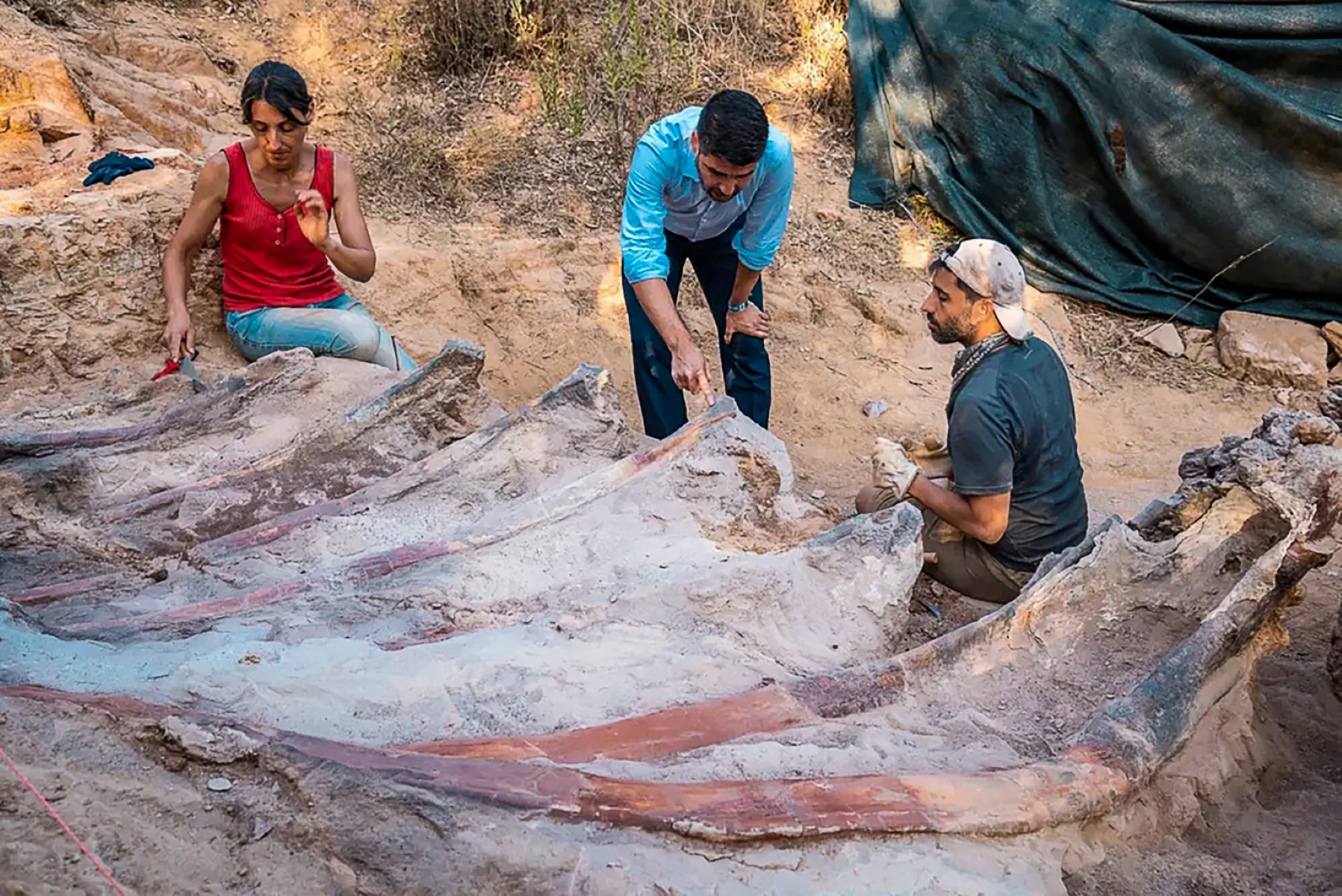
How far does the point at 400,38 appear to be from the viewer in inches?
251

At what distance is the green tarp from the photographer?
533cm

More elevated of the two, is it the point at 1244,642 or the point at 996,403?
the point at 996,403

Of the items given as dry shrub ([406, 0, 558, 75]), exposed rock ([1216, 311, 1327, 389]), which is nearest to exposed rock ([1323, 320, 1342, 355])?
exposed rock ([1216, 311, 1327, 389])

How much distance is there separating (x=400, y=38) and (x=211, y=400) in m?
4.05

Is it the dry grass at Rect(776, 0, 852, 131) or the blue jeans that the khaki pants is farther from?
the dry grass at Rect(776, 0, 852, 131)

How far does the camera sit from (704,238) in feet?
12.2

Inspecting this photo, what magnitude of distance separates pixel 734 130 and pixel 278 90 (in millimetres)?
1390

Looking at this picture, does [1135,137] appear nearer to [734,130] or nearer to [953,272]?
[953,272]

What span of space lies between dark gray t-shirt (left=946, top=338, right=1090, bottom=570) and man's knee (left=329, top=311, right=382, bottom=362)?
74.8 inches

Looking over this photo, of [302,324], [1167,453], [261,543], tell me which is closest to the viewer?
[261,543]

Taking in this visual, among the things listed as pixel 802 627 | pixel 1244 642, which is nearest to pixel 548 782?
pixel 802 627

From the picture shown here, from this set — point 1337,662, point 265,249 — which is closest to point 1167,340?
point 1337,662

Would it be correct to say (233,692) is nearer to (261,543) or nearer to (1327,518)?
(261,543)

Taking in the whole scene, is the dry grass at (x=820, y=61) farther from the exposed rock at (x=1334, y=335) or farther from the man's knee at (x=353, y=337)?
the man's knee at (x=353, y=337)
